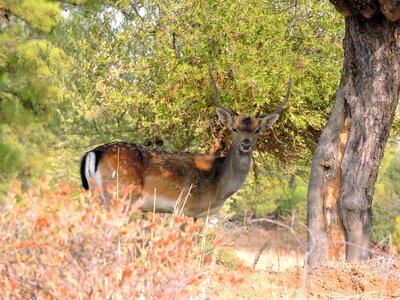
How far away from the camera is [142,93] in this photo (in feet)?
35.8

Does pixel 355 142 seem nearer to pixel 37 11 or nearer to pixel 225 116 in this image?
pixel 225 116

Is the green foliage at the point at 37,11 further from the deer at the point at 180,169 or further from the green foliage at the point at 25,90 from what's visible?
the deer at the point at 180,169

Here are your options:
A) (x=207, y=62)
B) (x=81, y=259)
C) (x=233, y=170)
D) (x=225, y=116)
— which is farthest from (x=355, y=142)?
(x=81, y=259)

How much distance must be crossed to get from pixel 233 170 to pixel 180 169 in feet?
2.32

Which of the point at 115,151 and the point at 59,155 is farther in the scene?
the point at 59,155

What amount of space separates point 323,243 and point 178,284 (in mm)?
4363

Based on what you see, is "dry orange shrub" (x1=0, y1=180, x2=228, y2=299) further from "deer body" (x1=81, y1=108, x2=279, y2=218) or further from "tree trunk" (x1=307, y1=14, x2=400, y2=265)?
"deer body" (x1=81, y1=108, x2=279, y2=218)

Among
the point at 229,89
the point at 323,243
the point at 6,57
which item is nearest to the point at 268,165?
the point at 229,89

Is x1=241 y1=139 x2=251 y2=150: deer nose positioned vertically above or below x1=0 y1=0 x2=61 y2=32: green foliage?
below

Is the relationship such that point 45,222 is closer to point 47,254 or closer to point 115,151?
Answer: point 47,254

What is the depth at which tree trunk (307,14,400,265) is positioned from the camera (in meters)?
7.60

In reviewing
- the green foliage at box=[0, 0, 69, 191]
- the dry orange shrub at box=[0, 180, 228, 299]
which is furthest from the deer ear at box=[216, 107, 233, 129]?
the green foliage at box=[0, 0, 69, 191]

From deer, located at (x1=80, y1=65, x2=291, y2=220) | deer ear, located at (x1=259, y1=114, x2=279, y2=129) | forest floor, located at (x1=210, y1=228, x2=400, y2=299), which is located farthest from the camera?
deer ear, located at (x1=259, y1=114, x2=279, y2=129)

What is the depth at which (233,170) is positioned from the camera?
1008cm
